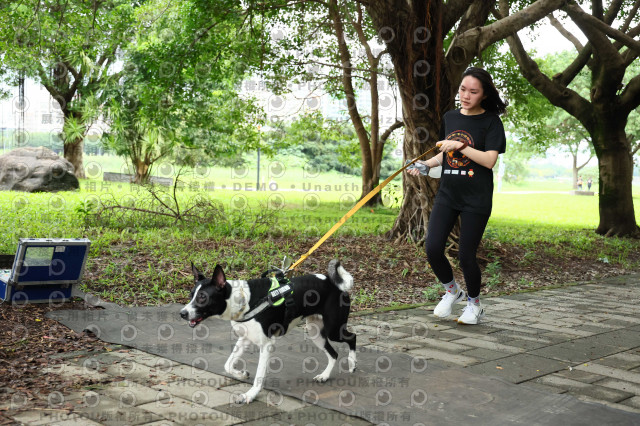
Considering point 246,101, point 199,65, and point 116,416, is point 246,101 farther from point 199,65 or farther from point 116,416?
point 116,416

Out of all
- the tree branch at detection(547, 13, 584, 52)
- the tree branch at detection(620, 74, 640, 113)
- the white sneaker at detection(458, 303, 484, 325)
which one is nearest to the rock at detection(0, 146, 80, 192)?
the tree branch at detection(547, 13, 584, 52)

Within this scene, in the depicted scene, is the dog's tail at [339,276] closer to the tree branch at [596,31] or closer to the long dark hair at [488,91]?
the long dark hair at [488,91]

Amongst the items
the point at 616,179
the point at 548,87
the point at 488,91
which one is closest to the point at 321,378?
the point at 488,91

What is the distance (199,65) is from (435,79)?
20.2ft

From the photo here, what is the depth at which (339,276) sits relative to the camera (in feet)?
12.9

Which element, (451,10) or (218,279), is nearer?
(218,279)

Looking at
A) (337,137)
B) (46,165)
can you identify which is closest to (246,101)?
(337,137)

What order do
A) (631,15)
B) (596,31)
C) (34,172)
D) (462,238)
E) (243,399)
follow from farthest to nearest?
(34,172), (631,15), (596,31), (462,238), (243,399)

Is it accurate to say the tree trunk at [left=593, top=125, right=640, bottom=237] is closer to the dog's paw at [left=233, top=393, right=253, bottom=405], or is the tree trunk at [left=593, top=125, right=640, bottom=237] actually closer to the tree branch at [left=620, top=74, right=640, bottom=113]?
the tree branch at [left=620, top=74, right=640, bottom=113]

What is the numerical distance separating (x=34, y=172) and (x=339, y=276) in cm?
1953

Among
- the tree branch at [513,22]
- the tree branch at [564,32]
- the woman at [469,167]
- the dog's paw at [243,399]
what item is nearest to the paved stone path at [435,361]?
the dog's paw at [243,399]

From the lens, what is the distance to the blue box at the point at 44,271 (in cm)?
553

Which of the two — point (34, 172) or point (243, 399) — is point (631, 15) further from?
point (34, 172)

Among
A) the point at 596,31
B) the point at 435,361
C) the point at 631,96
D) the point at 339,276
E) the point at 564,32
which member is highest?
the point at 564,32
